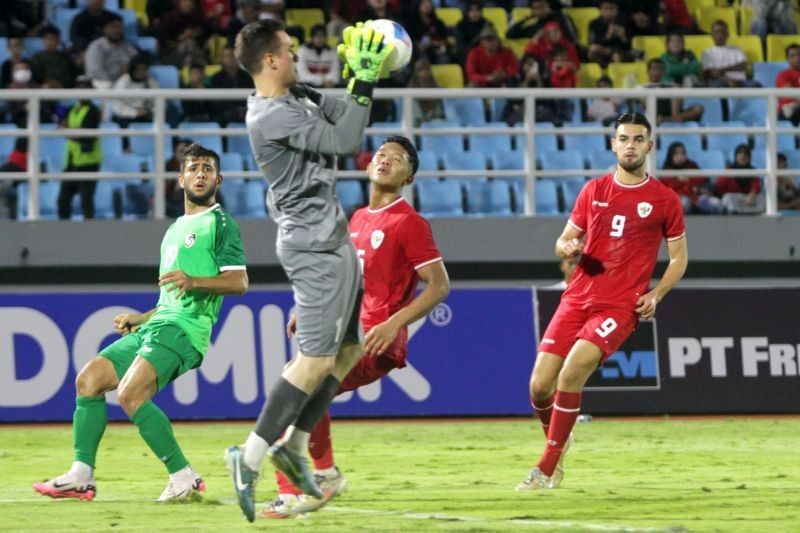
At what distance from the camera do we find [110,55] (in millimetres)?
18312

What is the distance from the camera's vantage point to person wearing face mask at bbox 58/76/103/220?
16625 millimetres

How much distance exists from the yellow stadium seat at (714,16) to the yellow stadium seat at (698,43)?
0.73m

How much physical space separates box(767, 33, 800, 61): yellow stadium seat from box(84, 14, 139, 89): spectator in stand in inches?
320

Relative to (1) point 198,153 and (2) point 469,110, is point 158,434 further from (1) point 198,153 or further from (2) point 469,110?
(2) point 469,110

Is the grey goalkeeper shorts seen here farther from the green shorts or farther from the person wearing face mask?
the person wearing face mask

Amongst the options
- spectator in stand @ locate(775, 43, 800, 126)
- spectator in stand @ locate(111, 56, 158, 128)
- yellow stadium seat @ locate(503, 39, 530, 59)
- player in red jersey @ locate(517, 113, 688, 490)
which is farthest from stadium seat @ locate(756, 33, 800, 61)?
player in red jersey @ locate(517, 113, 688, 490)

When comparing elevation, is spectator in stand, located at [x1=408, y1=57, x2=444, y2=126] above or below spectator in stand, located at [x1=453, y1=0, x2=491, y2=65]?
below

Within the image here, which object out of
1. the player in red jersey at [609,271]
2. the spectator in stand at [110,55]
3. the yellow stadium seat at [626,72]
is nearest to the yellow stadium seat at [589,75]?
the yellow stadium seat at [626,72]

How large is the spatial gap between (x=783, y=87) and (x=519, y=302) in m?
5.14

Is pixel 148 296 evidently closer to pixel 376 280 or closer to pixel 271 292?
pixel 271 292

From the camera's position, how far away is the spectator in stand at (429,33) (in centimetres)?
1938

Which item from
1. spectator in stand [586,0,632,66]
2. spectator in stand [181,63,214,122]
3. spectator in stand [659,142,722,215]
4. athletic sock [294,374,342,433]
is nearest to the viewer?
athletic sock [294,374,342,433]

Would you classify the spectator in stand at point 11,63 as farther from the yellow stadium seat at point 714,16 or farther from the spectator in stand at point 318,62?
the yellow stadium seat at point 714,16

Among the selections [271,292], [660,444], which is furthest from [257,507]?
[271,292]
